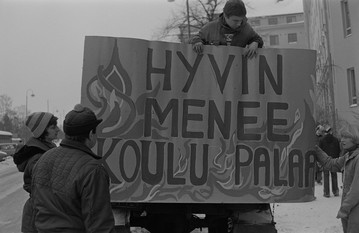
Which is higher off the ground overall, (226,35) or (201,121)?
(226,35)

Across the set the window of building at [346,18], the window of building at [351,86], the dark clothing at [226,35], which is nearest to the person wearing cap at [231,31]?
the dark clothing at [226,35]

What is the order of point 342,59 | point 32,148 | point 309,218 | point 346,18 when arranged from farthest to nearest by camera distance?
point 342,59 < point 346,18 < point 309,218 < point 32,148

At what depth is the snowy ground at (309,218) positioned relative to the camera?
22.8 ft

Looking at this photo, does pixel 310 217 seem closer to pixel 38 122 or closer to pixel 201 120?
pixel 201 120

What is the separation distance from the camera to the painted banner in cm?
365

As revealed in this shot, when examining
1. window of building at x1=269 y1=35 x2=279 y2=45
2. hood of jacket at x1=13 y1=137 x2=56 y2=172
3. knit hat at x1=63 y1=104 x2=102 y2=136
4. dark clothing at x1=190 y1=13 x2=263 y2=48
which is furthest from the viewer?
window of building at x1=269 y1=35 x2=279 y2=45

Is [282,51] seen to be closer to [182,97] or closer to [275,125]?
[275,125]

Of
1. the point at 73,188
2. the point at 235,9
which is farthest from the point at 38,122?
the point at 235,9

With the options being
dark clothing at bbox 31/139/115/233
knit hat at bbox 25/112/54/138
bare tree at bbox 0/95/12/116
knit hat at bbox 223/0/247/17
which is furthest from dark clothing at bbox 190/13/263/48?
bare tree at bbox 0/95/12/116

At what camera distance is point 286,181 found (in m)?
3.78

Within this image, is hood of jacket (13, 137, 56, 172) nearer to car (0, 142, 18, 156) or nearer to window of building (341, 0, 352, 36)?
window of building (341, 0, 352, 36)

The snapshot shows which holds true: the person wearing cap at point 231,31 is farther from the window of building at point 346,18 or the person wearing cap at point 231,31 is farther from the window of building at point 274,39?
the window of building at point 274,39

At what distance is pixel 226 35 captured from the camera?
167 inches

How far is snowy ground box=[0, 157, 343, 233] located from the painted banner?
8.22ft
